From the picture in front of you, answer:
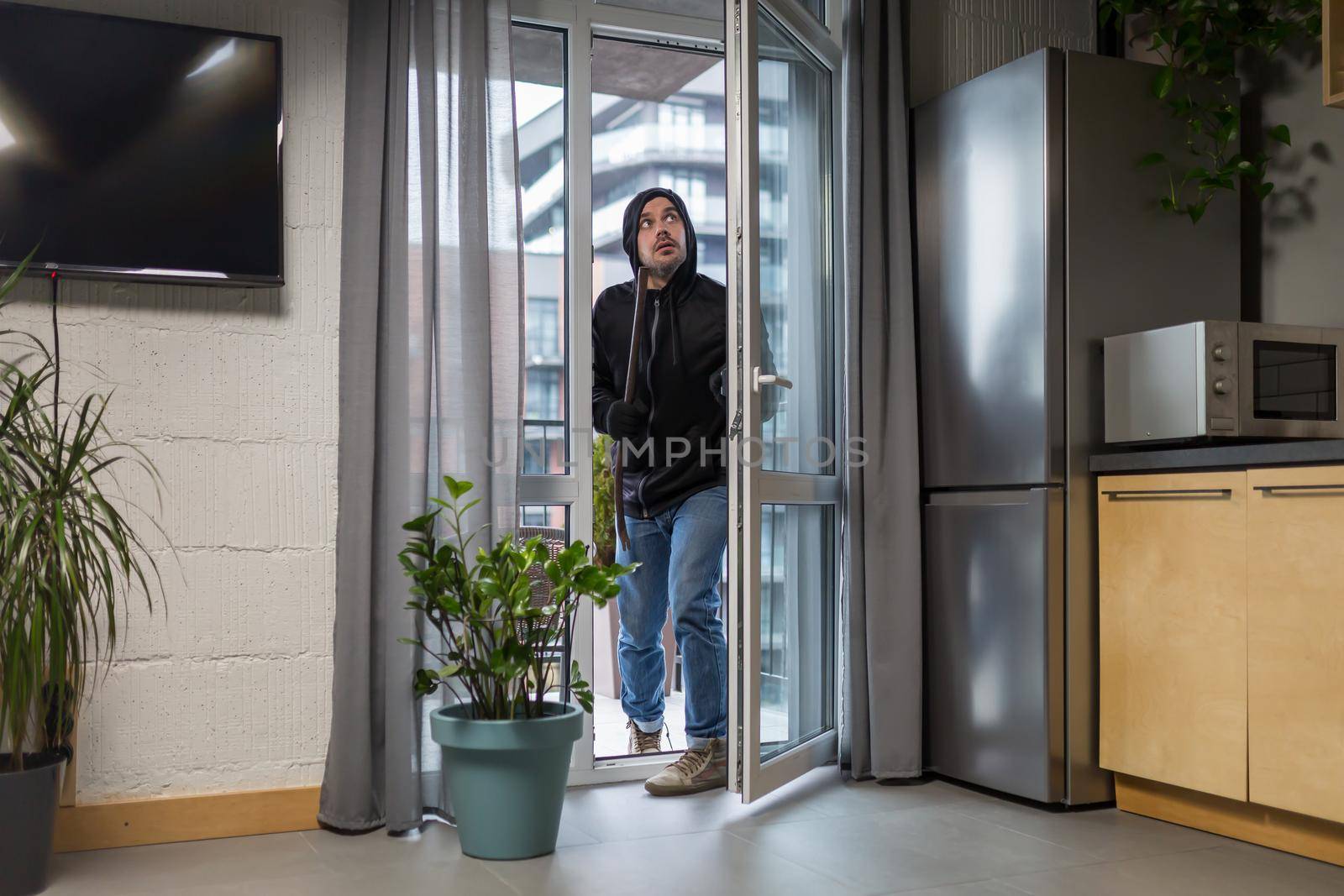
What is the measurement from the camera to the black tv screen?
244 cm

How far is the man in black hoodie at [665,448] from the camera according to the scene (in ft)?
10.3

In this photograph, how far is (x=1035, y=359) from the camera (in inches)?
109

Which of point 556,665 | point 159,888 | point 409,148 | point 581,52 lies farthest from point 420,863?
point 581,52

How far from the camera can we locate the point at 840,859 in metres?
2.33

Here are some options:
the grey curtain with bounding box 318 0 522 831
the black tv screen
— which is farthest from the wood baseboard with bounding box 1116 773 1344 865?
the black tv screen

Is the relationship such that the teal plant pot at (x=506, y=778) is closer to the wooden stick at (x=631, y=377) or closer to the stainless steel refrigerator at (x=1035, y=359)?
the wooden stick at (x=631, y=377)

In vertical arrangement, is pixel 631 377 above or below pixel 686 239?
below

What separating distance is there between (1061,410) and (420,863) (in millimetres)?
1780

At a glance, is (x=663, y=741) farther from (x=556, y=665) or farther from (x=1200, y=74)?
(x=1200, y=74)

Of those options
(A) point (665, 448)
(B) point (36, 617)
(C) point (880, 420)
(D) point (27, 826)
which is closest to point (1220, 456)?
(C) point (880, 420)

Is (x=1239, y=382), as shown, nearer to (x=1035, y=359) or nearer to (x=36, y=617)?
(x=1035, y=359)

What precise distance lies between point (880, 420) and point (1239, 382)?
89cm

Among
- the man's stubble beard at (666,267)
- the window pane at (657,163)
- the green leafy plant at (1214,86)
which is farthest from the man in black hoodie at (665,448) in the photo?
the window pane at (657,163)

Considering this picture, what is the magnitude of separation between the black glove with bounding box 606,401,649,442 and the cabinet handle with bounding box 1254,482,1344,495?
1.57m
